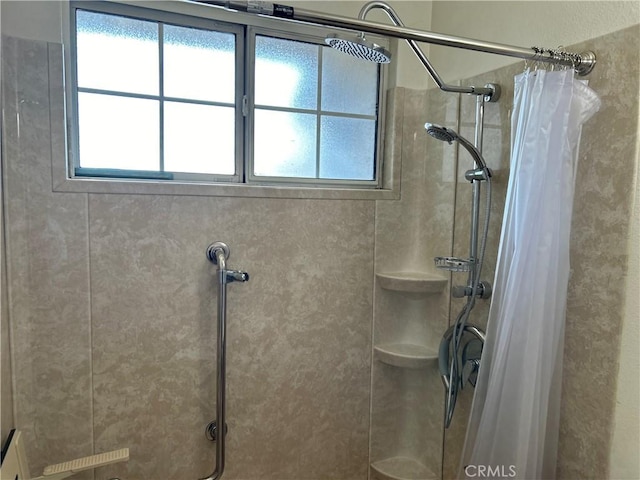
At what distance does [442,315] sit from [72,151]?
145cm

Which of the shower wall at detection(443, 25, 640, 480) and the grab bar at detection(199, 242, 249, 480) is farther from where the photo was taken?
the grab bar at detection(199, 242, 249, 480)

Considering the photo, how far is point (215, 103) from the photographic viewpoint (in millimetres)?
1608

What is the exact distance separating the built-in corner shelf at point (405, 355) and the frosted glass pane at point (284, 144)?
0.77m

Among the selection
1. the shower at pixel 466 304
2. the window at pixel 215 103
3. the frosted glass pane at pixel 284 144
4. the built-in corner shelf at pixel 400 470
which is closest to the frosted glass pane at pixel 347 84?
the window at pixel 215 103

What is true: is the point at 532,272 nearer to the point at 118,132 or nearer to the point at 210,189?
the point at 210,189

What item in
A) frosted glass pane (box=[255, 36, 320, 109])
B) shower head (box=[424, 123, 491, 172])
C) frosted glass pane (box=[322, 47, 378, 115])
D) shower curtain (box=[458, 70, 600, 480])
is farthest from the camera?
frosted glass pane (box=[322, 47, 378, 115])

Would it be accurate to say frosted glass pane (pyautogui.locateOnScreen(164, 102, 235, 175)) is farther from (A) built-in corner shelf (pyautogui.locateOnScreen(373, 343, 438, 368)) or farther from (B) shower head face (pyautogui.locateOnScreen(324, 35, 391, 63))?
(A) built-in corner shelf (pyautogui.locateOnScreen(373, 343, 438, 368))

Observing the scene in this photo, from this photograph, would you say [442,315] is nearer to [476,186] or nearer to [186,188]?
[476,186]

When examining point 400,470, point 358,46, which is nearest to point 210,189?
point 358,46

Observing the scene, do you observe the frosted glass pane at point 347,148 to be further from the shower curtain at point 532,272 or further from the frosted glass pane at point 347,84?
the shower curtain at point 532,272

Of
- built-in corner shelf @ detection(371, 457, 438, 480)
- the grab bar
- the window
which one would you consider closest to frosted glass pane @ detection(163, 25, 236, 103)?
the window

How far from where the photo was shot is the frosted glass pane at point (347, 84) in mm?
1761

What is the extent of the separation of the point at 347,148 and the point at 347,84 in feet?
0.85

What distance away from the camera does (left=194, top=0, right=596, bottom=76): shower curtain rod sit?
89cm
